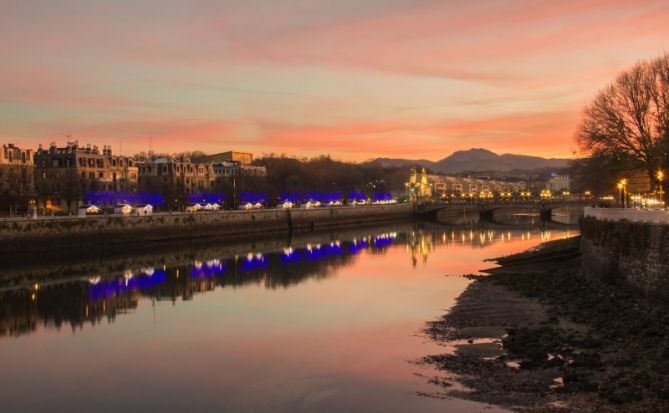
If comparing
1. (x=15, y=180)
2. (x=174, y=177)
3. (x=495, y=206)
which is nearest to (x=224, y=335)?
(x=15, y=180)

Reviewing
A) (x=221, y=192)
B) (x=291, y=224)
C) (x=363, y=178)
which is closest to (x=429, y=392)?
(x=291, y=224)

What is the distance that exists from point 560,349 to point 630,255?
8174 mm

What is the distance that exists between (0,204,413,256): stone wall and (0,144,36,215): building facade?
15808mm

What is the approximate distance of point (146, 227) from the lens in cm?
6256

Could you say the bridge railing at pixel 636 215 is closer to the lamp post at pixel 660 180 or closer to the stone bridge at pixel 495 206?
the lamp post at pixel 660 180

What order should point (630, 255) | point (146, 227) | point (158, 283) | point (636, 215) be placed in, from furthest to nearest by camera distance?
point (146, 227)
point (158, 283)
point (636, 215)
point (630, 255)

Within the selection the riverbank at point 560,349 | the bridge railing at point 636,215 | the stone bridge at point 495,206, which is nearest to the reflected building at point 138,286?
the riverbank at point 560,349

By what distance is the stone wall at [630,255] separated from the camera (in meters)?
21.3

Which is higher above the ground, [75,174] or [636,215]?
[75,174]

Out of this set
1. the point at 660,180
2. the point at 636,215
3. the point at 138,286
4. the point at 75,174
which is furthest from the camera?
the point at 75,174

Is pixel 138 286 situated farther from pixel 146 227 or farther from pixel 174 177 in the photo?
pixel 174 177

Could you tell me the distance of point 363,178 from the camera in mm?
177625

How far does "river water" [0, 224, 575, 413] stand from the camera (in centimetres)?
1677

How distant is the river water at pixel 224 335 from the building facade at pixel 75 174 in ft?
122
